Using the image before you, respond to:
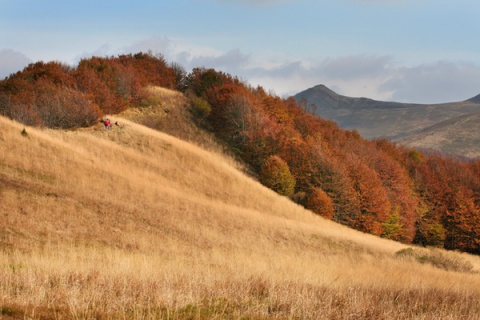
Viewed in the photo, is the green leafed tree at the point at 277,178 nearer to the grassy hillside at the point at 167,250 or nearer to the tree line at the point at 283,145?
the tree line at the point at 283,145

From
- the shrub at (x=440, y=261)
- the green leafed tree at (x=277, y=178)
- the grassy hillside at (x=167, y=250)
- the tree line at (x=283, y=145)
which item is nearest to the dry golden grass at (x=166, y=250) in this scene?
the grassy hillside at (x=167, y=250)

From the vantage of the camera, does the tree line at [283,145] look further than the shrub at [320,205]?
Yes

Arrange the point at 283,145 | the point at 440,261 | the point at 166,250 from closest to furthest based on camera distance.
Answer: the point at 166,250 < the point at 440,261 < the point at 283,145

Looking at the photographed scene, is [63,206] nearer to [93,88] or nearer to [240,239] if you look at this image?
[240,239]

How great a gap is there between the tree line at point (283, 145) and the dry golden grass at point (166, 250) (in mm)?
9695

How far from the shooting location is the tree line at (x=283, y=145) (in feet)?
171

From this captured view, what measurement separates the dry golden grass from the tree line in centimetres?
969

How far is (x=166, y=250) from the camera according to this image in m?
19.4

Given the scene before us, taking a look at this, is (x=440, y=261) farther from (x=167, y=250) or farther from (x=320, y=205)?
(x=320, y=205)

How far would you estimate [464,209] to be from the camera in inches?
3054

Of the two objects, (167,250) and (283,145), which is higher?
(283,145)

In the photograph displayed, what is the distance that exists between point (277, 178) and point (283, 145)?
36.6ft

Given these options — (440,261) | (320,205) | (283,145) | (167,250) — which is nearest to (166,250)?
(167,250)

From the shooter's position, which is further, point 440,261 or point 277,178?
point 277,178
